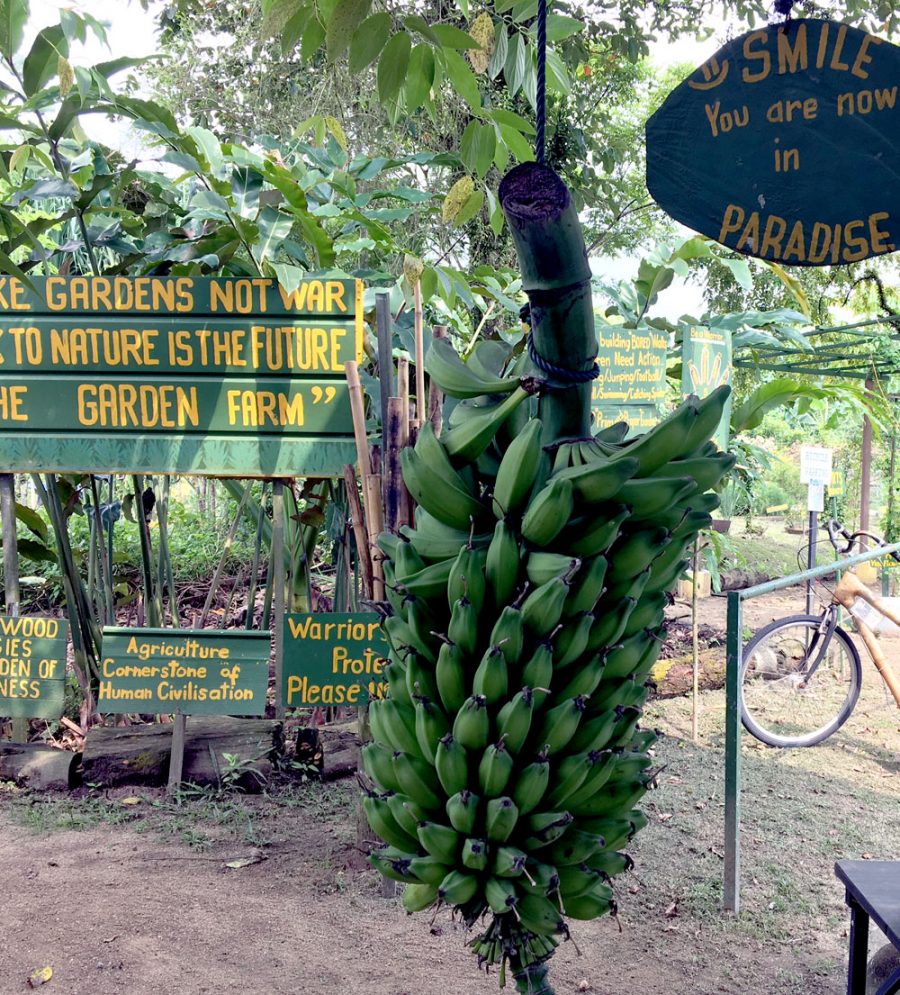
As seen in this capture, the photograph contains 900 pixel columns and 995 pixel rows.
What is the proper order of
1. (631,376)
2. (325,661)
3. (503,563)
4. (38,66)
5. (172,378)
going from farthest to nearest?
(631,376)
(172,378)
(325,661)
(38,66)
(503,563)

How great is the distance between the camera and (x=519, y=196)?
82 cm

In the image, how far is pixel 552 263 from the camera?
84 centimetres

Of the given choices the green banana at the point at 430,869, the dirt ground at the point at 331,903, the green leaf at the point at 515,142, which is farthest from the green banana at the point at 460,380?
the dirt ground at the point at 331,903

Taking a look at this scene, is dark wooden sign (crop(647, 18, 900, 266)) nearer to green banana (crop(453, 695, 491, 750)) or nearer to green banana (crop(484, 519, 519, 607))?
green banana (crop(484, 519, 519, 607))

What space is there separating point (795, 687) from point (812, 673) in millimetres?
130

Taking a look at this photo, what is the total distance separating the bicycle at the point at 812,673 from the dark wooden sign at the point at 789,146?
3577 millimetres

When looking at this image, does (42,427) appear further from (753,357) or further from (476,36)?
(753,357)

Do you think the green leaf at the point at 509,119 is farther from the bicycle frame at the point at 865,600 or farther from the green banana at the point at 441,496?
the bicycle frame at the point at 865,600

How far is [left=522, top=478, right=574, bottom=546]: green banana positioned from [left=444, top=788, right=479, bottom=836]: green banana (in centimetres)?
27

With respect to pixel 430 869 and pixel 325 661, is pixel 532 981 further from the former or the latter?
pixel 325 661

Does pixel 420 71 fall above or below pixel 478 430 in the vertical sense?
above

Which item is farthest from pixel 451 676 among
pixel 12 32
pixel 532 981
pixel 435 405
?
pixel 12 32

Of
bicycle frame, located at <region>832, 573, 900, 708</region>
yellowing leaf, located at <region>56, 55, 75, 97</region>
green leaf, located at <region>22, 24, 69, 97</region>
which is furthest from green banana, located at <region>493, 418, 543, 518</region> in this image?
bicycle frame, located at <region>832, 573, 900, 708</region>

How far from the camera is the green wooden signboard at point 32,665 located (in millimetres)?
3758
